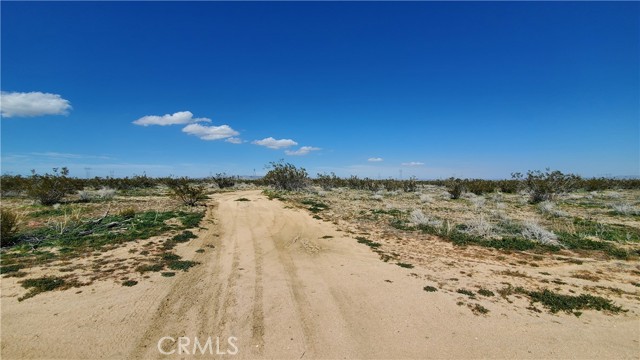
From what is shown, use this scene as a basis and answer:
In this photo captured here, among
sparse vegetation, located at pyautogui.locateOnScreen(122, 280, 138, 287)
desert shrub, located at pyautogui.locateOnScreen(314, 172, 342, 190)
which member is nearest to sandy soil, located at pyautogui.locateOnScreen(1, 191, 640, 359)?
sparse vegetation, located at pyautogui.locateOnScreen(122, 280, 138, 287)

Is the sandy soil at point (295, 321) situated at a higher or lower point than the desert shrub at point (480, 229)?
lower

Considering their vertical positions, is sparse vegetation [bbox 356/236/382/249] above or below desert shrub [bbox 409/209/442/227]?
below

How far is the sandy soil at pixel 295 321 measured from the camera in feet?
16.6

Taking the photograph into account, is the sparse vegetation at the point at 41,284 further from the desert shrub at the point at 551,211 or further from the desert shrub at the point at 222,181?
the desert shrub at the point at 222,181

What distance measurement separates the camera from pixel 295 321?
593 cm

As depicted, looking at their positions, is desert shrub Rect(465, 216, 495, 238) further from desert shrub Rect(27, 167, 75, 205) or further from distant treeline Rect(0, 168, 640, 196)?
desert shrub Rect(27, 167, 75, 205)

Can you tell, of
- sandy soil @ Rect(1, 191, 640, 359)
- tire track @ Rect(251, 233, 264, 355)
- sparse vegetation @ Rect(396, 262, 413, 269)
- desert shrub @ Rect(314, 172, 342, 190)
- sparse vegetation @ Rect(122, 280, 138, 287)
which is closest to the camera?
sandy soil @ Rect(1, 191, 640, 359)

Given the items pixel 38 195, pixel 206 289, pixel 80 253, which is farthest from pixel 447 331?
pixel 38 195

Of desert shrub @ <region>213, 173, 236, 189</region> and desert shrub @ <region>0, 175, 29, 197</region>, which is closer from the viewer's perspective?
desert shrub @ <region>0, 175, 29, 197</region>

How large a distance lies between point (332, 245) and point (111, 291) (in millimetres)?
6831

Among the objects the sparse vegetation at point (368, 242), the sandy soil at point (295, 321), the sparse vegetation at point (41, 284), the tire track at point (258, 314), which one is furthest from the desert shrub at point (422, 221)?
the sparse vegetation at point (41, 284)

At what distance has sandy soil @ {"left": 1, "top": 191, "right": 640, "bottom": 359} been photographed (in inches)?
199

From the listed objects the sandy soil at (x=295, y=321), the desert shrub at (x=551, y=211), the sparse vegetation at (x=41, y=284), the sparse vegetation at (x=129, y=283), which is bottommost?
the sandy soil at (x=295, y=321)

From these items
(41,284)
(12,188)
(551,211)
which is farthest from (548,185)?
(12,188)
